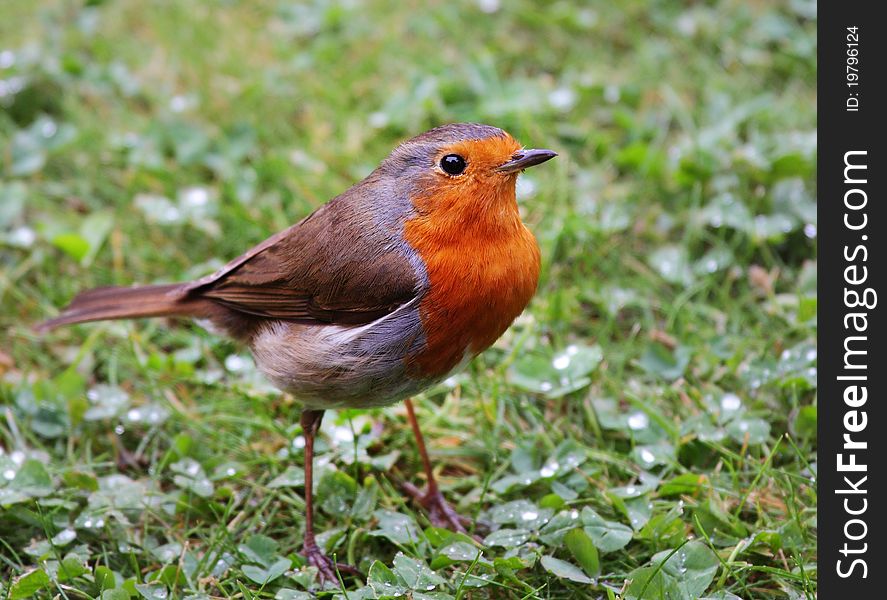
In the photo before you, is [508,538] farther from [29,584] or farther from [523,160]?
[29,584]

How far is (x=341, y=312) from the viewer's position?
3.58 m

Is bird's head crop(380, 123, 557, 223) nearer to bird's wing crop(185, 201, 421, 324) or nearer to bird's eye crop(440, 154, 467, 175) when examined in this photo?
bird's eye crop(440, 154, 467, 175)

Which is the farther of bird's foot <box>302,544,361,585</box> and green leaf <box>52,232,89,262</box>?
green leaf <box>52,232,89,262</box>

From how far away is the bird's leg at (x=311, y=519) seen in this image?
3.57 metres

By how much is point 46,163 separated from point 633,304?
11.0 feet

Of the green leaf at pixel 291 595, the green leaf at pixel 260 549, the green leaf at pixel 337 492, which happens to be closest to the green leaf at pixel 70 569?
the green leaf at pixel 260 549

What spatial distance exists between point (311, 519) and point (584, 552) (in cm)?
99

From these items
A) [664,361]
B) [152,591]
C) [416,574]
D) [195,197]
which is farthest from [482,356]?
[195,197]

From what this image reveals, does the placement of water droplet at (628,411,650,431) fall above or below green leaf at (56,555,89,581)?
above

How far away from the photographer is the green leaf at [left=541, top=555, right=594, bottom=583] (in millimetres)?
3285

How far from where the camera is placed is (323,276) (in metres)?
3.60

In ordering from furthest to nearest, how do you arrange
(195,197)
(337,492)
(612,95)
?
1. (612,95)
2. (195,197)
3. (337,492)

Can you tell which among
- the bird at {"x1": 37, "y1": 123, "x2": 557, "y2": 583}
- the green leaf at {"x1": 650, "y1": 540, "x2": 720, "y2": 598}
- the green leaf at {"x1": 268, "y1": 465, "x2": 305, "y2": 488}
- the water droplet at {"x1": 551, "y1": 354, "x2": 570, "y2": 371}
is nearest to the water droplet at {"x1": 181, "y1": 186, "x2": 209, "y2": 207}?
the bird at {"x1": 37, "y1": 123, "x2": 557, "y2": 583}
